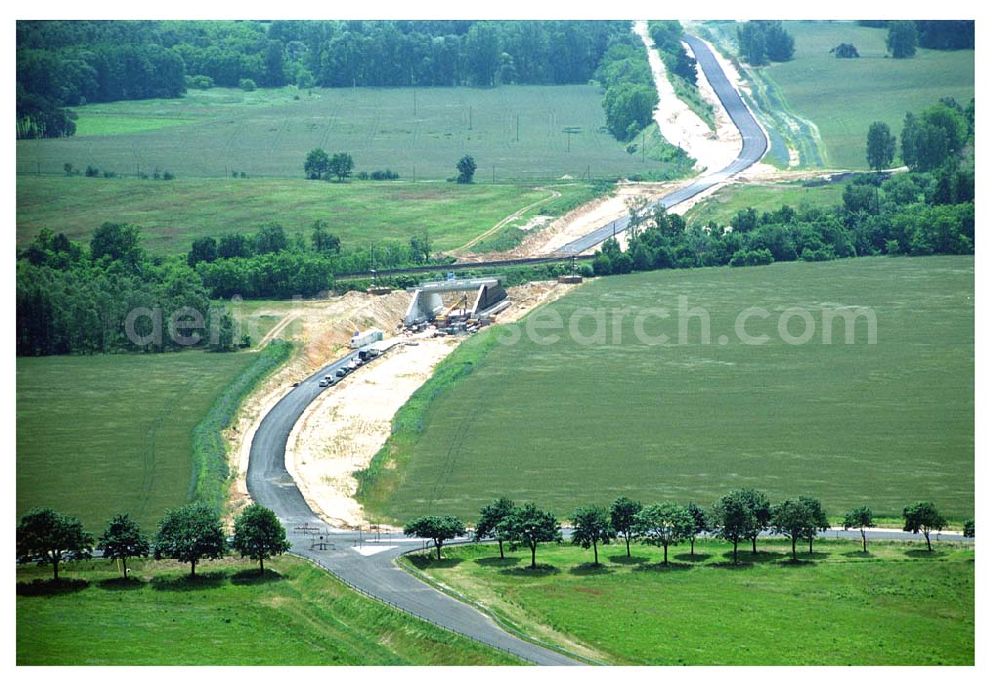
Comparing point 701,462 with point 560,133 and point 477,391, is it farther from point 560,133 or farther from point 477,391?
point 560,133

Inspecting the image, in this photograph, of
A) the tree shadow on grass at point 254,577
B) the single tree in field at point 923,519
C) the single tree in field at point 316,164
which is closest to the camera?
the tree shadow on grass at point 254,577

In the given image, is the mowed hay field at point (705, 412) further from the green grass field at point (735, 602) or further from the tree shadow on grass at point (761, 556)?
the green grass field at point (735, 602)

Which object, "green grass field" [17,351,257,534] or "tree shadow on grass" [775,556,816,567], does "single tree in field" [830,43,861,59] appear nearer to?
"green grass field" [17,351,257,534]

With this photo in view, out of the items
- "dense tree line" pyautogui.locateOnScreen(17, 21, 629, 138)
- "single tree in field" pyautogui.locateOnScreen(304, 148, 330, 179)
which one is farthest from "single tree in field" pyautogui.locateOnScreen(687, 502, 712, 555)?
"dense tree line" pyautogui.locateOnScreen(17, 21, 629, 138)

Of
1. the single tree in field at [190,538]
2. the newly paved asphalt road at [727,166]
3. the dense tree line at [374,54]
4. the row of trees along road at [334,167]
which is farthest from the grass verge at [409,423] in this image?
the dense tree line at [374,54]

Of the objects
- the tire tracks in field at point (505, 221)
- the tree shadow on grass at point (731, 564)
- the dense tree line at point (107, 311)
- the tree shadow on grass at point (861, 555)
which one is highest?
the tire tracks in field at point (505, 221)

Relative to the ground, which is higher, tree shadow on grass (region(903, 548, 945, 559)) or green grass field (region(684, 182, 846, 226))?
green grass field (region(684, 182, 846, 226))

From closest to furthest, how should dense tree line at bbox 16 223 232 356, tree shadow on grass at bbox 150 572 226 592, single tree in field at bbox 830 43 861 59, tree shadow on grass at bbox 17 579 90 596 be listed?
tree shadow on grass at bbox 17 579 90 596, tree shadow on grass at bbox 150 572 226 592, dense tree line at bbox 16 223 232 356, single tree in field at bbox 830 43 861 59
